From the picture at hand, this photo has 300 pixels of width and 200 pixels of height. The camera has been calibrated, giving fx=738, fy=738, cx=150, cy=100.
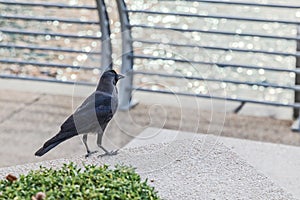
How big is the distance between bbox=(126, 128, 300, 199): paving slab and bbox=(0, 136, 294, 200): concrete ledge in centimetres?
71

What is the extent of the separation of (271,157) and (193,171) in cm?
171

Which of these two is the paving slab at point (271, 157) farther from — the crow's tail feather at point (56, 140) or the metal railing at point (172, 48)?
the crow's tail feather at point (56, 140)

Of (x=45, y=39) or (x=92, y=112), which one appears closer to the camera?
(x=92, y=112)

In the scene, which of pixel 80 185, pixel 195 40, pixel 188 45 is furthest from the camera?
pixel 195 40

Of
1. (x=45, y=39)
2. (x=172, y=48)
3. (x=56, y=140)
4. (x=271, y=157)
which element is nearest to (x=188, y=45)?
(x=172, y=48)

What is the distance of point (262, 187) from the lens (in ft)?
11.9

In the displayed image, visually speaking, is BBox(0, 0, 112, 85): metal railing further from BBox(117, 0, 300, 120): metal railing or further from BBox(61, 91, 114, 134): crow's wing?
BBox(61, 91, 114, 134): crow's wing

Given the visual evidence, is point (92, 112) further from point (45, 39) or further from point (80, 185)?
point (45, 39)

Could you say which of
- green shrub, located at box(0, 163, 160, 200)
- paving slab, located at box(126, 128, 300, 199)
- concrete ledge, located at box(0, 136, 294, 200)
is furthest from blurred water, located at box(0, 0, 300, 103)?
green shrub, located at box(0, 163, 160, 200)

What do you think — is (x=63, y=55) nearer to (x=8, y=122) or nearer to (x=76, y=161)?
(x=8, y=122)

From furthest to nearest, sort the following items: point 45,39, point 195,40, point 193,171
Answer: point 45,39 → point 195,40 → point 193,171

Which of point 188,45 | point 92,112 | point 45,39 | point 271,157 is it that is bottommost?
point 271,157

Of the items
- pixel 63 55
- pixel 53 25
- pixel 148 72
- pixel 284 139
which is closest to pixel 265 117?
pixel 284 139

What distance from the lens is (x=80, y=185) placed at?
3025 millimetres
